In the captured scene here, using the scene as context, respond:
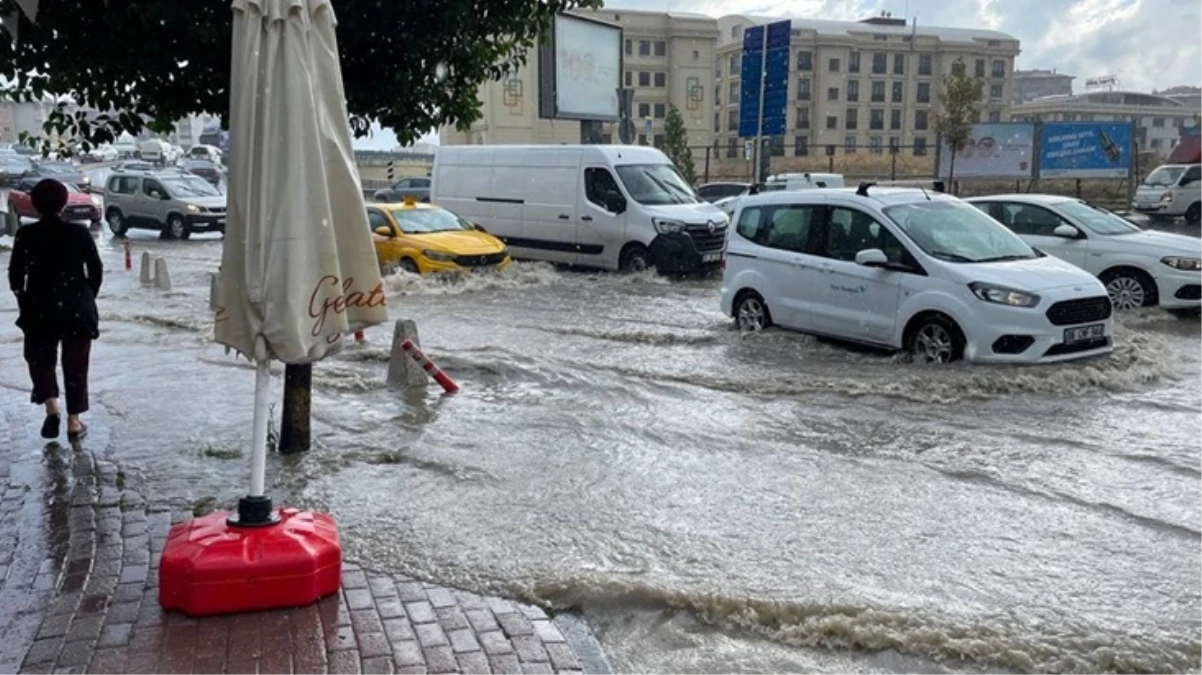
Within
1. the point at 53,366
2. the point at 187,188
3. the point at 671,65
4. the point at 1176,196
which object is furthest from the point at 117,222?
the point at 671,65

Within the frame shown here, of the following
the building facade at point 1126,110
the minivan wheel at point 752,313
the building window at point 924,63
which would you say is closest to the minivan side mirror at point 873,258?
the minivan wheel at point 752,313

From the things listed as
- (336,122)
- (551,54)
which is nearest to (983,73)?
(551,54)

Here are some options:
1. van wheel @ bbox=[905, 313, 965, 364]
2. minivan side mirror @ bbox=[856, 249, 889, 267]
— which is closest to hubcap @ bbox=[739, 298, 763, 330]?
minivan side mirror @ bbox=[856, 249, 889, 267]

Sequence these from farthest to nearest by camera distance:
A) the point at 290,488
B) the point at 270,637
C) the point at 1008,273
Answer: the point at 1008,273 < the point at 290,488 < the point at 270,637

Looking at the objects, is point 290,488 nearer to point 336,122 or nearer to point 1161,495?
point 336,122

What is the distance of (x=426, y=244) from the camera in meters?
17.9

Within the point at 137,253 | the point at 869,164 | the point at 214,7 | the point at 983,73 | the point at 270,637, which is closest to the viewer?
the point at 270,637

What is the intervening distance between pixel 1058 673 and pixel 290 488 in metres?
4.52

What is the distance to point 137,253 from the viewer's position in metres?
24.6

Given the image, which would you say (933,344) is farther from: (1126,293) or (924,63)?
(924,63)

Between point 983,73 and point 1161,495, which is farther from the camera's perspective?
point 983,73

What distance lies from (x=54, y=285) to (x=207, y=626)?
358cm

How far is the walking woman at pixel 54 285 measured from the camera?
6828 mm

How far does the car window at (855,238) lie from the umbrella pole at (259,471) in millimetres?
7495
